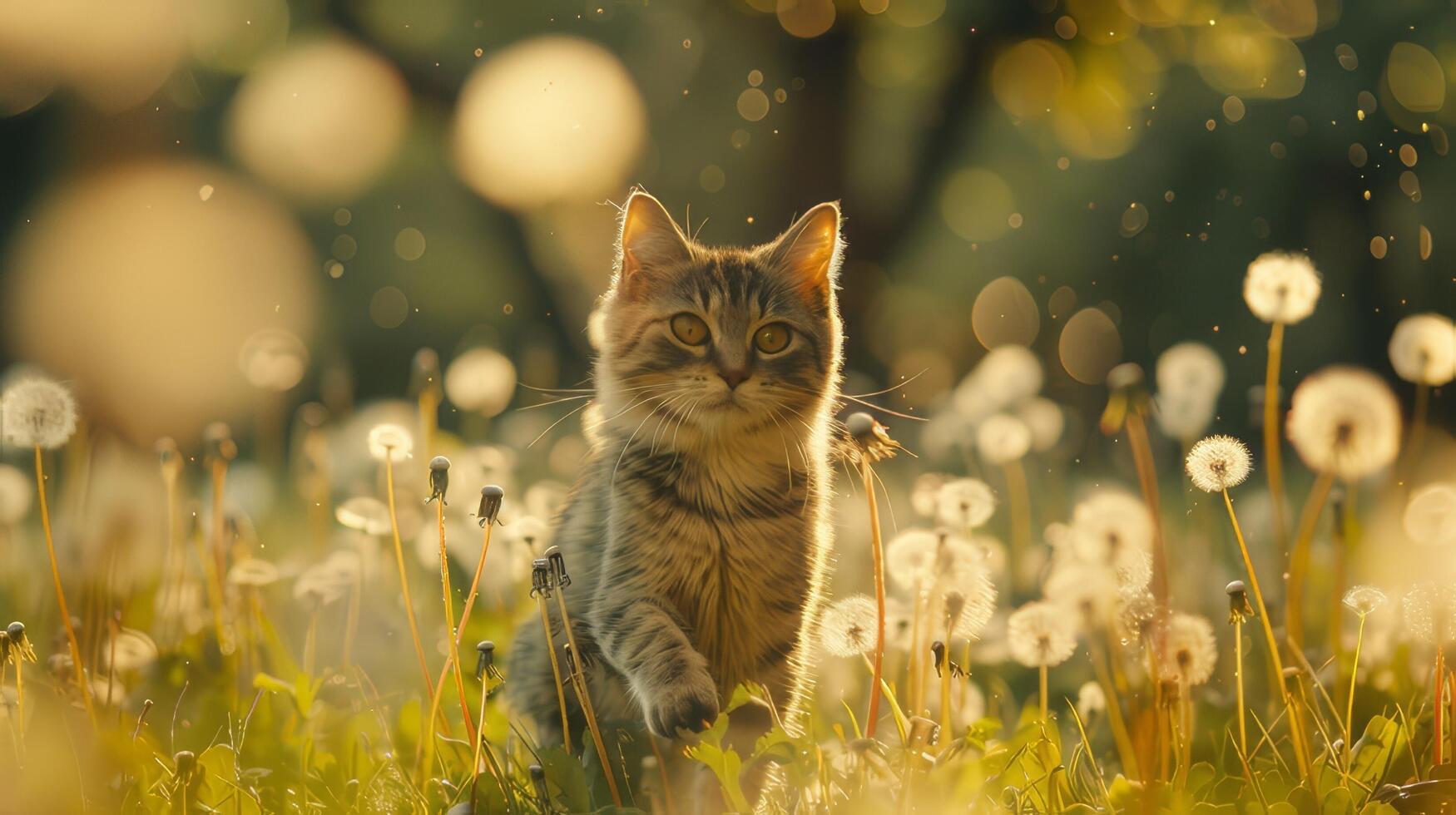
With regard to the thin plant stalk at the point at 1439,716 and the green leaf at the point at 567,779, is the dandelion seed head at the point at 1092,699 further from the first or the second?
the green leaf at the point at 567,779

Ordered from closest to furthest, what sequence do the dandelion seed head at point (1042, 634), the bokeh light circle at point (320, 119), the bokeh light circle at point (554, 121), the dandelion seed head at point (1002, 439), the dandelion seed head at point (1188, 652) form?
the dandelion seed head at point (1188, 652) → the dandelion seed head at point (1042, 634) → the dandelion seed head at point (1002, 439) → the bokeh light circle at point (554, 121) → the bokeh light circle at point (320, 119)

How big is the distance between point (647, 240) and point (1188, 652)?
1.45 m

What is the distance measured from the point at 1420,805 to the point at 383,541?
8.23 feet

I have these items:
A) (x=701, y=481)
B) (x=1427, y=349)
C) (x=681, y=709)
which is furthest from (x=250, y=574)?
(x=1427, y=349)

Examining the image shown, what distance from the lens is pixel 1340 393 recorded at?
7.54ft

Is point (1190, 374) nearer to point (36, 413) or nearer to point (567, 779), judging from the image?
point (567, 779)

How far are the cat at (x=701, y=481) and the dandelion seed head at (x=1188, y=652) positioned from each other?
721 mm

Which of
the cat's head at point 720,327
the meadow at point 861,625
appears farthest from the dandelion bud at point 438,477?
the cat's head at point 720,327

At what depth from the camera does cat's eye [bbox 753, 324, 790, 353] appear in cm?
249

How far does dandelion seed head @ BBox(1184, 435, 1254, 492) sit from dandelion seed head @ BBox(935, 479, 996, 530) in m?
0.61

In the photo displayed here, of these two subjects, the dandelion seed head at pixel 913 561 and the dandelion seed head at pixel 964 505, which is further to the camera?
the dandelion seed head at pixel 964 505

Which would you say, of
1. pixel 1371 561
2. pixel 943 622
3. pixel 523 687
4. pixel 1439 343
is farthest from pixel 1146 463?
pixel 1371 561

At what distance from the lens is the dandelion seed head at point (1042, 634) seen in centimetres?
215

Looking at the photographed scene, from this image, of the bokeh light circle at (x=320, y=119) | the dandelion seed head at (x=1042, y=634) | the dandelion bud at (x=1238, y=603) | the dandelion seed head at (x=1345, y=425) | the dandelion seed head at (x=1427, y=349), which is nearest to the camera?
the dandelion bud at (x=1238, y=603)
